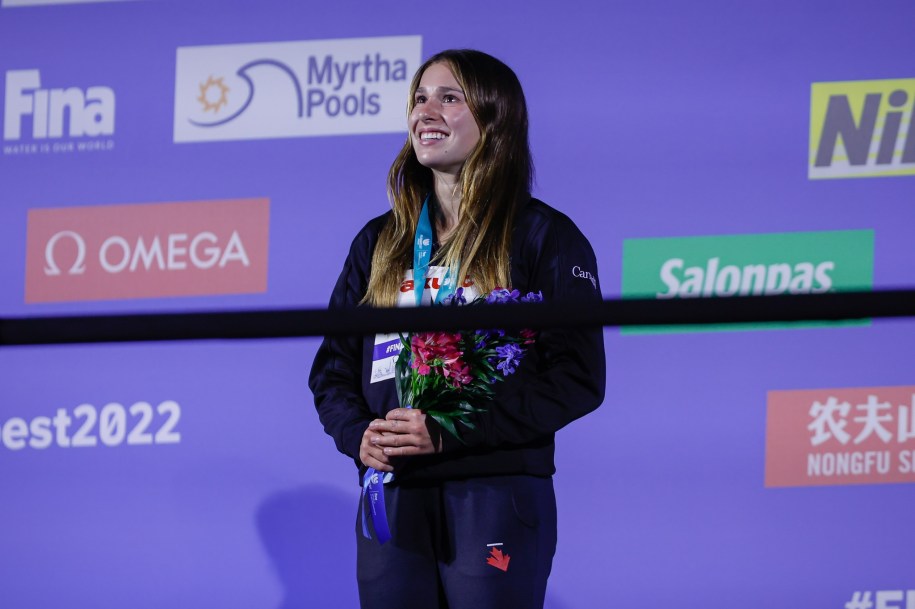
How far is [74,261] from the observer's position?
123 inches

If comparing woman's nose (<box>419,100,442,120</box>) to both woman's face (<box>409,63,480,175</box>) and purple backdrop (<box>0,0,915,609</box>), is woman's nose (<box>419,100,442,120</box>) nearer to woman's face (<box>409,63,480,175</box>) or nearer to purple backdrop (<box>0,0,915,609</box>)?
woman's face (<box>409,63,480,175</box>)

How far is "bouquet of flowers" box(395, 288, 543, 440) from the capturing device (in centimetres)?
177

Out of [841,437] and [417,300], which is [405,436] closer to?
[417,300]

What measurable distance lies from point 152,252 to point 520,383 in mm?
1536

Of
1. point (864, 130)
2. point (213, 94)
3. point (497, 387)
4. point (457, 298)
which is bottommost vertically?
point (497, 387)

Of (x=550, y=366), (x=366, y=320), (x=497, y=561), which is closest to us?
(x=366, y=320)

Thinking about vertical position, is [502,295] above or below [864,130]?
below

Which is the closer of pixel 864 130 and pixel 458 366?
pixel 458 366

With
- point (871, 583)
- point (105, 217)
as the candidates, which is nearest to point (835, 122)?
point (871, 583)

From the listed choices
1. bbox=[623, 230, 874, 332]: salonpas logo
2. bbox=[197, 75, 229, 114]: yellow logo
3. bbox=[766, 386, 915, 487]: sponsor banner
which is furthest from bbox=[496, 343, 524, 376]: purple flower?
bbox=[197, 75, 229, 114]: yellow logo

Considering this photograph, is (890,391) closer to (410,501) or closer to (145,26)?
(410,501)

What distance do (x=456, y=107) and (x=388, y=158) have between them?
98 cm

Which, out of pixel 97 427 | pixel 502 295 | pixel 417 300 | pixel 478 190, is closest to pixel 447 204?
pixel 478 190

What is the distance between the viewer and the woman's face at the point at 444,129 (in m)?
2.03
